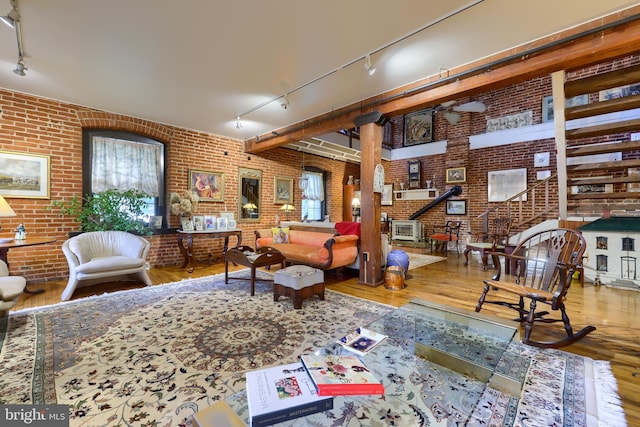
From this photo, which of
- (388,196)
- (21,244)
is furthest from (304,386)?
(388,196)

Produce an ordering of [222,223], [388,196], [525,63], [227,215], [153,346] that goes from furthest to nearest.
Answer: [388,196] → [227,215] → [222,223] → [525,63] → [153,346]

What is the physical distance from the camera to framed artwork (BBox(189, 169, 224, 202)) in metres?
5.43

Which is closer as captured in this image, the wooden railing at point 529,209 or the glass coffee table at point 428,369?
the glass coffee table at point 428,369

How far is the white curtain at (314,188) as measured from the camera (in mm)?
7751

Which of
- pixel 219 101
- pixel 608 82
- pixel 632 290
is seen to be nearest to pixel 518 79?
pixel 608 82

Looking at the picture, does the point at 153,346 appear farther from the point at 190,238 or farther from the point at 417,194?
the point at 417,194

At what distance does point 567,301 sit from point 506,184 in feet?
13.5

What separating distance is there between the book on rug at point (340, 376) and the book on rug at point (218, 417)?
34cm

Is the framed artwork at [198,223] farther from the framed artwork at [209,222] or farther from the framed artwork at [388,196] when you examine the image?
the framed artwork at [388,196]

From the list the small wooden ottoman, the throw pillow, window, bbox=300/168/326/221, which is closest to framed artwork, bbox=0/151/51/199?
the throw pillow

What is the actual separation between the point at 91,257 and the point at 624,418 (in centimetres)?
529

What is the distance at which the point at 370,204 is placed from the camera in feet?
12.7

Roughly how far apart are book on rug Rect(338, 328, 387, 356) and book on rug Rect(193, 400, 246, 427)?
2.62ft

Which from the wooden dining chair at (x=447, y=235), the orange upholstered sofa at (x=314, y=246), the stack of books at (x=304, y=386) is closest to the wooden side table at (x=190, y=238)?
the orange upholstered sofa at (x=314, y=246)
